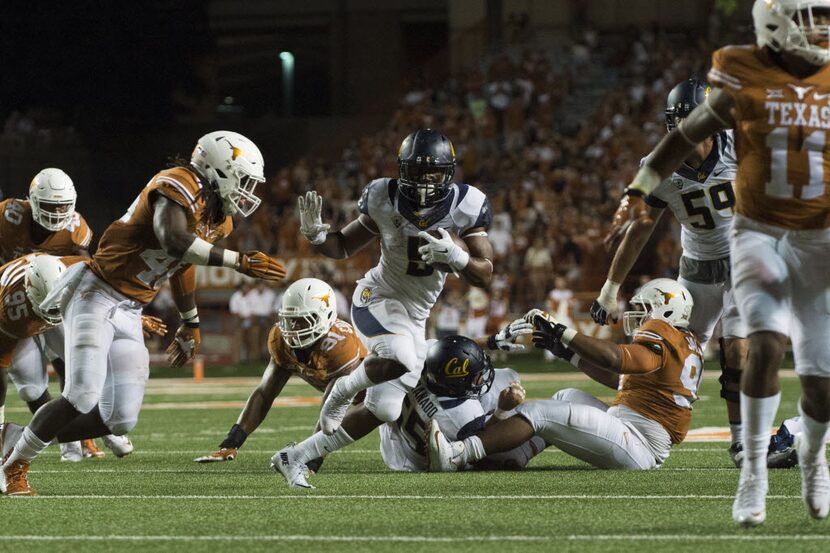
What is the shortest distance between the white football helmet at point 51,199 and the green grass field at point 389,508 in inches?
60.6

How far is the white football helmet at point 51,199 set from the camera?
27.4 ft

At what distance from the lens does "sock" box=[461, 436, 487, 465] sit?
670 centimetres

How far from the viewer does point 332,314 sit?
724cm

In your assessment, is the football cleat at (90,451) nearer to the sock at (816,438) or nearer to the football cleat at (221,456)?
the football cleat at (221,456)

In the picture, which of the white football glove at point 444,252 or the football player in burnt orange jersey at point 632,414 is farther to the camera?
the football player in burnt orange jersey at point 632,414

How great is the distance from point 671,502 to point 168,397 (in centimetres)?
933

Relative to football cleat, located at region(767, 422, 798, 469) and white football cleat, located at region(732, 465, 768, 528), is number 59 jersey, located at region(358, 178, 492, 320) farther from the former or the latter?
white football cleat, located at region(732, 465, 768, 528)

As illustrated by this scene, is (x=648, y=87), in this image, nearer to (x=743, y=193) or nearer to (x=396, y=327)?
(x=396, y=327)

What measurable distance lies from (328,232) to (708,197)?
2045 millimetres

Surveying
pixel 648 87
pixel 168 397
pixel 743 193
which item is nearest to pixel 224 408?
pixel 168 397

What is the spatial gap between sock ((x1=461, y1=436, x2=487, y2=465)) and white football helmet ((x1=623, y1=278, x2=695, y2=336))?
1053 millimetres

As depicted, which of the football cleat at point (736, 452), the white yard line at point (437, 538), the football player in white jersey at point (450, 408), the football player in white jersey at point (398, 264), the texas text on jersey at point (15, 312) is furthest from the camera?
the texas text on jersey at point (15, 312)

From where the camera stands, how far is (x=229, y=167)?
20.6ft

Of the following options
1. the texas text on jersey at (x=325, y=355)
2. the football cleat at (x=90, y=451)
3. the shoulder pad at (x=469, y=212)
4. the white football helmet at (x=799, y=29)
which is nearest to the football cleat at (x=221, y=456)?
the texas text on jersey at (x=325, y=355)
